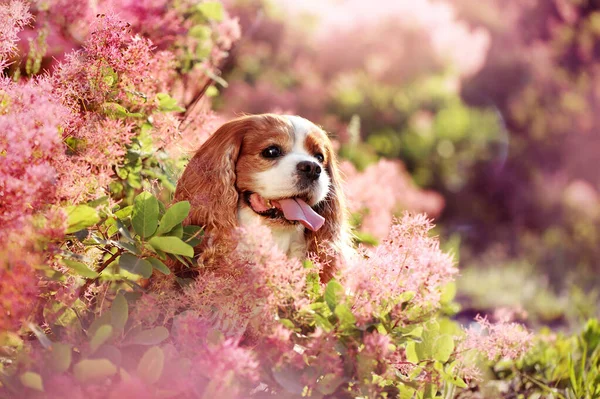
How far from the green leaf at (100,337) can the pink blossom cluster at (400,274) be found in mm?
644

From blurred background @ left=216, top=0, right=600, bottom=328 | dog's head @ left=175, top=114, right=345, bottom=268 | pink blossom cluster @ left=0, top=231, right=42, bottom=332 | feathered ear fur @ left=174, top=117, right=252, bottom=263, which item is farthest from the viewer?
blurred background @ left=216, top=0, right=600, bottom=328

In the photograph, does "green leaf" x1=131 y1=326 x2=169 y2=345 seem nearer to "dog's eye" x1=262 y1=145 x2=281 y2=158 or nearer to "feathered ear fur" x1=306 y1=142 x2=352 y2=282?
"feathered ear fur" x1=306 y1=142 x2=352 y2=282

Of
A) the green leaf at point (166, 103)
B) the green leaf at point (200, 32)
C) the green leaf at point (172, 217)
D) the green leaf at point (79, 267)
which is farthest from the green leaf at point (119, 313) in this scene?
the green leaf at point (200, 32)

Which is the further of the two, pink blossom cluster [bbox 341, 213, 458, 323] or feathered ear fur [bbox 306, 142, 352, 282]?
feathered ear fur [bbox 306, 142, 352, 282]

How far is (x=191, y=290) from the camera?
2059 mm

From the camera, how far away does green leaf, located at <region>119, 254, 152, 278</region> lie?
6.81 feet

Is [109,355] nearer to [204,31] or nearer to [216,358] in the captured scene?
[216,358]

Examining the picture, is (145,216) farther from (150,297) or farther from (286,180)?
(286,180)

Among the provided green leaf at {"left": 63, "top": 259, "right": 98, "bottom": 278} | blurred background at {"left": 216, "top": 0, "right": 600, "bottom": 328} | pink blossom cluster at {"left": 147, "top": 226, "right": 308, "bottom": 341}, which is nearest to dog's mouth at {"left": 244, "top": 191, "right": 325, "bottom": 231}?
pink blossom cluster at {"left": 147, "top": 226, "right": 308, "bottom": 341}

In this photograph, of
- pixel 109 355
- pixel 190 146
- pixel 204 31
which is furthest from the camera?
pixel 204 31

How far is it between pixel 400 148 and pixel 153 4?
27.3 feet

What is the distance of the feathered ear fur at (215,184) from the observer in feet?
8.90

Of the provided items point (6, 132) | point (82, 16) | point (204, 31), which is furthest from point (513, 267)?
point (6, 132)

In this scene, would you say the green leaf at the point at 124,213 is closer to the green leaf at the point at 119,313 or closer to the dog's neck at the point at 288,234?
the green leaf at the point at 119,313
